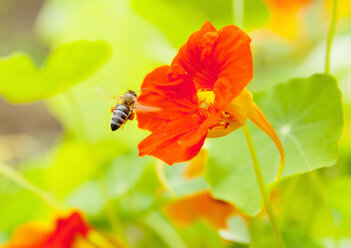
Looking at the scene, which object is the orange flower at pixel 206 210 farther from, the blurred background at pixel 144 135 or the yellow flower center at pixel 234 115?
the yellow flower center at pixel 234 115

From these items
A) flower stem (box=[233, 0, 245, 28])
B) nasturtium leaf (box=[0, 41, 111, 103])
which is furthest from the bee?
flower stem (box=[233, 0, 245, 28])

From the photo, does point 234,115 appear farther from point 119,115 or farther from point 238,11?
point 238,11

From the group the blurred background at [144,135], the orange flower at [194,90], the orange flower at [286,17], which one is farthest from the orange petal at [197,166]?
the orange flower at [286,17]

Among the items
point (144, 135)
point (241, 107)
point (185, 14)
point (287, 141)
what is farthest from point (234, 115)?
point (144, 135)

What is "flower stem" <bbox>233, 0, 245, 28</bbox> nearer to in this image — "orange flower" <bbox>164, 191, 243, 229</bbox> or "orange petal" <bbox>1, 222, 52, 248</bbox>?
"orange flower" <bbox>164, 191, 243, 229</bbox>

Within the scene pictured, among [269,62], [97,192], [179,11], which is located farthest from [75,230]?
[269,62]

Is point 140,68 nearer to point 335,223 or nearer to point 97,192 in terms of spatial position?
point 97,192

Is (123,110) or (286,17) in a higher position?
(286,17)

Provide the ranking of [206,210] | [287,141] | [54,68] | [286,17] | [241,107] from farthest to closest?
[286,17], [206,210], [54,68], [287,141], [241,107]
